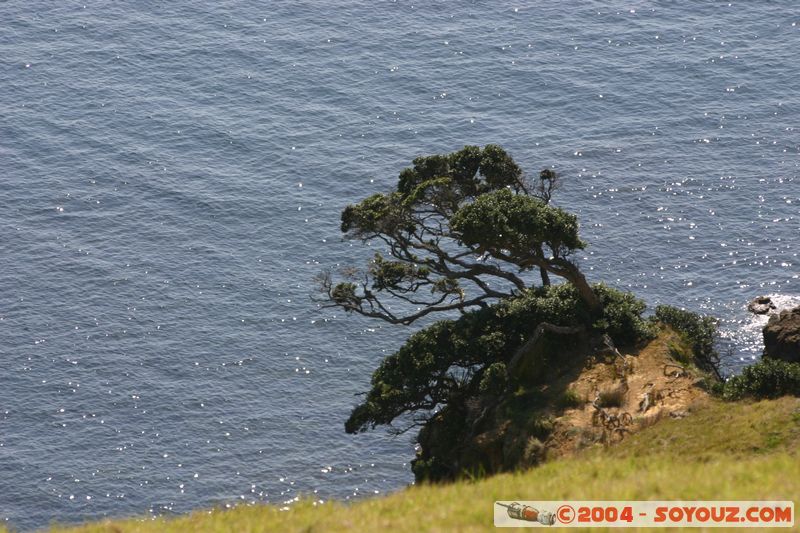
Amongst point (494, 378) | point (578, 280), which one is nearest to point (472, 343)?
point (494, 378)

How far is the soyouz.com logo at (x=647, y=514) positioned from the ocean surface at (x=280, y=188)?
56.9m

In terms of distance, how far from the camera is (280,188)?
13362 cm

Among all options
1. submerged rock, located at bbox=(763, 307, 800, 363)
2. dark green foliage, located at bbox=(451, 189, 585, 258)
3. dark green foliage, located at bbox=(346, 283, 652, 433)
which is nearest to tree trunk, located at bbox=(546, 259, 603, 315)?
dark green foliage, located at bbox=(346, 283, 652, 433)

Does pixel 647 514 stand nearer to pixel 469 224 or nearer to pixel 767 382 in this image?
pixel 767 382

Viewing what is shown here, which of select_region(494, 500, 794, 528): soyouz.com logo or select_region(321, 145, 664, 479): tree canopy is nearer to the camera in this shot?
select_region(494, 500, 794, 528): soyouz.com logo

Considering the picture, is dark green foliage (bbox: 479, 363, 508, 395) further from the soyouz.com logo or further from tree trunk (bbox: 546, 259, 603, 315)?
the soyouz.com logo

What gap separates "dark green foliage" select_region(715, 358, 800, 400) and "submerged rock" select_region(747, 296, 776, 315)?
2076 inches

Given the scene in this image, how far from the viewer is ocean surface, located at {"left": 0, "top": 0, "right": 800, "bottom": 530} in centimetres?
9706

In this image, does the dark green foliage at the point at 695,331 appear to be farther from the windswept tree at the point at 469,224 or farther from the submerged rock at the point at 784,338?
the windswept tree at the point at 469,224

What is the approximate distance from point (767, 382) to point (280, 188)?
8549 centimetres

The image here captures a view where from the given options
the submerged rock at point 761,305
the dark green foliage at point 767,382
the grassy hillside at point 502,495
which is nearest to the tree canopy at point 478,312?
the dark green foliage at point 767,382

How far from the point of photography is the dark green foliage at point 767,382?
54116 millimetres

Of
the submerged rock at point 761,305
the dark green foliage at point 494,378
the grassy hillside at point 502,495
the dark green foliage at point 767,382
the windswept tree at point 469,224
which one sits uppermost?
the windswept tree at point 469,224

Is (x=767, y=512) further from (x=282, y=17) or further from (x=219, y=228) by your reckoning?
(x=282, y=17)
